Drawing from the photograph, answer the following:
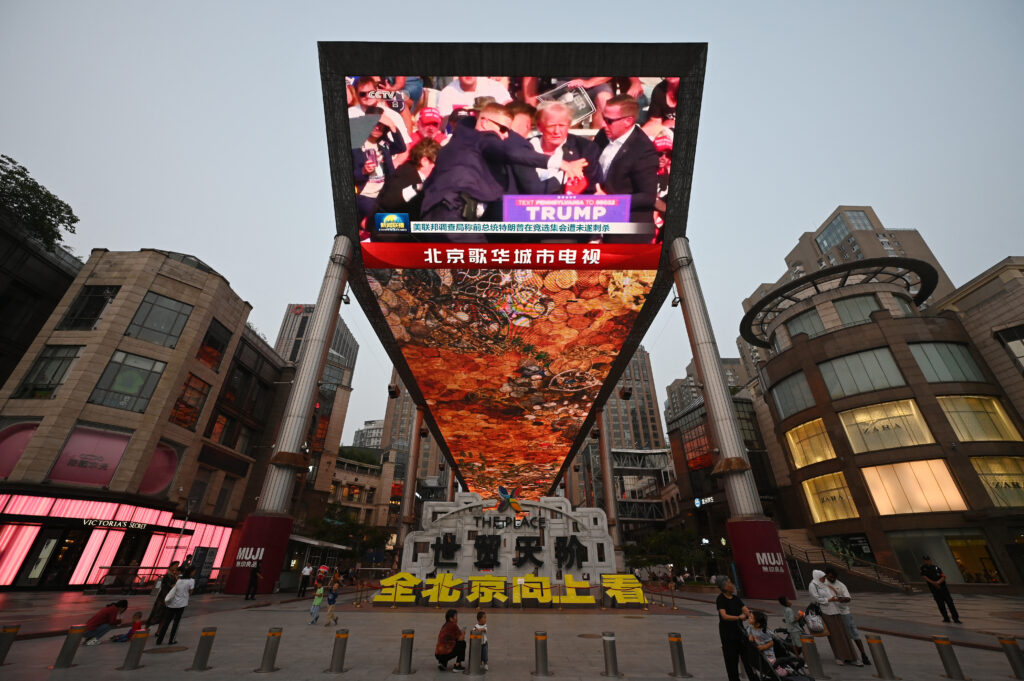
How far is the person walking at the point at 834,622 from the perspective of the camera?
7.03 meters

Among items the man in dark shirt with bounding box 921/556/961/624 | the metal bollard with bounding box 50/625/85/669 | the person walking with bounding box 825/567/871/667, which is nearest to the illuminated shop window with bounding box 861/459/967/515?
the man in dark shirt with bounding box 921/556/961/624

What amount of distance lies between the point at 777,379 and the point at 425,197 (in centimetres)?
3083

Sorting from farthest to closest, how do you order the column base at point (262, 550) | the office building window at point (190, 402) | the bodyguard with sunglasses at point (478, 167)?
the office building window at point (190, 402)
the bodyguard with sunglasses at point (478, 167)
the column base at point (262, 550)

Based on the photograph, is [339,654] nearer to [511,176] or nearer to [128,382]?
[511,176]

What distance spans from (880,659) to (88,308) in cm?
3558

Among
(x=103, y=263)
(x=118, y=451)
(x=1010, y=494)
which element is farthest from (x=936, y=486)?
(x=103, y=263)

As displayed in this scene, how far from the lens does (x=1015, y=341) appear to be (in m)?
26.6

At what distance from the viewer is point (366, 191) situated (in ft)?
60.2

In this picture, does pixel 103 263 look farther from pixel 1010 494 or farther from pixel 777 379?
pixel 1010 494

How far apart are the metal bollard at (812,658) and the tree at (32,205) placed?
37418 millimetres

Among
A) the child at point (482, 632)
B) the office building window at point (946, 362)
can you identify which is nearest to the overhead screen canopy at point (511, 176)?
the child at point (482, 632)

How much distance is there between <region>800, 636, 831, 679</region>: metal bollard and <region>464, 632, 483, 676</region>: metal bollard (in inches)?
189

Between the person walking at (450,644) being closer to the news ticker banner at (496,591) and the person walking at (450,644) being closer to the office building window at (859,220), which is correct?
the news ticker banner at (496,591)

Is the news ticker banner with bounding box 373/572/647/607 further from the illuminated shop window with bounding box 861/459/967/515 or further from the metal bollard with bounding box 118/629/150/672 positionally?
the illuminated shop window with bounding box 861/459/967/515
